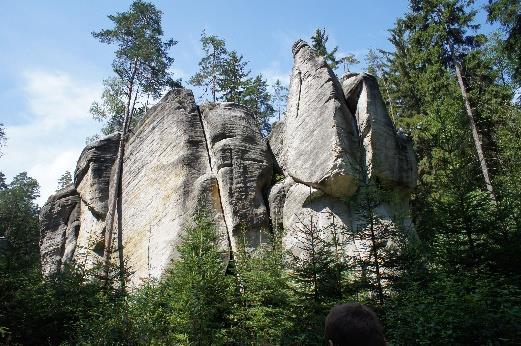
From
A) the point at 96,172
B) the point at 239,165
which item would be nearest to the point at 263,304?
the point at 239,165

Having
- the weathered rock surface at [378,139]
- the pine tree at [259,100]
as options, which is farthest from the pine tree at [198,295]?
the pine tree at [259,100]

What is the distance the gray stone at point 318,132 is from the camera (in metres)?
15.6

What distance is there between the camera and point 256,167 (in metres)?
18.2

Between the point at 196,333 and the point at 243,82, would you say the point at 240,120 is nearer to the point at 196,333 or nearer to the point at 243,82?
the point at 196,333

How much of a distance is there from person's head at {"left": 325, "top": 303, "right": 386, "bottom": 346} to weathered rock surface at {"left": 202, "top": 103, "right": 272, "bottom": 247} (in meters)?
12.7

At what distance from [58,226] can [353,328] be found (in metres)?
25.1

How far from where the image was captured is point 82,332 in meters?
11.2

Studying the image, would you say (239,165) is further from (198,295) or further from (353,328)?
(353,328)

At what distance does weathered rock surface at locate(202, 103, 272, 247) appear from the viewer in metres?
16.6

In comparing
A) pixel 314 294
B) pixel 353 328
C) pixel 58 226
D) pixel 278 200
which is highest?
pixel 58 226

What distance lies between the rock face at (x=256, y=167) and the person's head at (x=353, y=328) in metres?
11.1

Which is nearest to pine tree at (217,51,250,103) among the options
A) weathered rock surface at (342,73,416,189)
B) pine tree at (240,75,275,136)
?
pine tree at (240,75,275,136)

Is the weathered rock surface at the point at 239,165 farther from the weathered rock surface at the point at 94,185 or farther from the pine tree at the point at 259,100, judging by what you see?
the pine tree at the point at 259,100

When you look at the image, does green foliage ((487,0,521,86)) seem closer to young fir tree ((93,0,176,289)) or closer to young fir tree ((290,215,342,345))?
young fir tree ((290,215,342,345))
